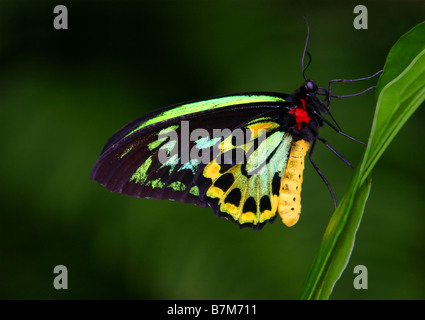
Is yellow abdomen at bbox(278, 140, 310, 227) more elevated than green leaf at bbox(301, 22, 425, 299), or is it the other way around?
yellow abdomen at bbox(278, 140, 310, 227)

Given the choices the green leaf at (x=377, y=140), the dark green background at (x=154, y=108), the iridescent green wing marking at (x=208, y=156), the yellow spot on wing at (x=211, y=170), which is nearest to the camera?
the green leaf at (x=377, y=140)

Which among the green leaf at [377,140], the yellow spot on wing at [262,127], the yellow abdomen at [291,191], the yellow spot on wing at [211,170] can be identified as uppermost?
the yellow spot on wing at [262,127]

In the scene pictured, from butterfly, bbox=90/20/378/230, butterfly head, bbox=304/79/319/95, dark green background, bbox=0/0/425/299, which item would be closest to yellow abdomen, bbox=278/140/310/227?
butterfly, bbox=90/20/378/230

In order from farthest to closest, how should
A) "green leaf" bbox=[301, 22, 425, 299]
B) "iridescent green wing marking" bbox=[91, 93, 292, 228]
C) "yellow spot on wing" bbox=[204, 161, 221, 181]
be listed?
"yellow spot on wing" bbox=[204, 161, 221, 181] → "iridescent green wing marking" bbox=[91, 93, 292, 228] → "green leaf" bbox=[301, 22, 425, 299]

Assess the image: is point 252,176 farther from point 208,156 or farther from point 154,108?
point 154,108

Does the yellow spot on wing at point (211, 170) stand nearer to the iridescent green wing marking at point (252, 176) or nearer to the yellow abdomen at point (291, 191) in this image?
the iridescent green wing marking at point (252, 176)

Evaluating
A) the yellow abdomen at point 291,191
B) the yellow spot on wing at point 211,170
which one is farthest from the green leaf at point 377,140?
the yellow spot on wing at point 211,170

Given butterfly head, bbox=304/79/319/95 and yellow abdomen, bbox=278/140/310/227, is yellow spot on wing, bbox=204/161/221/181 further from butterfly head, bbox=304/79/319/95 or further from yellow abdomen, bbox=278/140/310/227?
butterfly head, bbox=304/79/319/95
